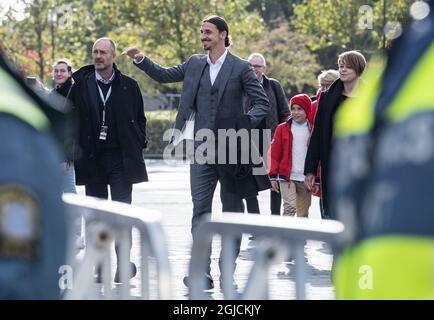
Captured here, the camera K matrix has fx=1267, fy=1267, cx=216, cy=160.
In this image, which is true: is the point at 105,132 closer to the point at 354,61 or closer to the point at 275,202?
the point at 354,61

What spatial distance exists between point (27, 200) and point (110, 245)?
178 centimetres

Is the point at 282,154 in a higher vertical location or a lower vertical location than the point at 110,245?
higher

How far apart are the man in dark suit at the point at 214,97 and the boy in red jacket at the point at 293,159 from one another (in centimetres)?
235

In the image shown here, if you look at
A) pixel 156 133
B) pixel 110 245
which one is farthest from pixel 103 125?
pixel 156 133

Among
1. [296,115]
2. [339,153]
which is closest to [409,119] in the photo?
[339,153]

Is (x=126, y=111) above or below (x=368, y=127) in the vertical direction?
above

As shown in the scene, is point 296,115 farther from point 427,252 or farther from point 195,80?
point 427,252

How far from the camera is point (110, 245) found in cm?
431

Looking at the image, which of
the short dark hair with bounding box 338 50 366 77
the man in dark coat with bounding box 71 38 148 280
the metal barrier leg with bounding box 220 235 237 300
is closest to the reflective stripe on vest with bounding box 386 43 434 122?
the metal barrier leg with bounding box 220 235 237 300

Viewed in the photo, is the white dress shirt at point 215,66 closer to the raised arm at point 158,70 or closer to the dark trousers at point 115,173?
the raised arm at point 158,70

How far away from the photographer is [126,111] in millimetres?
10242
